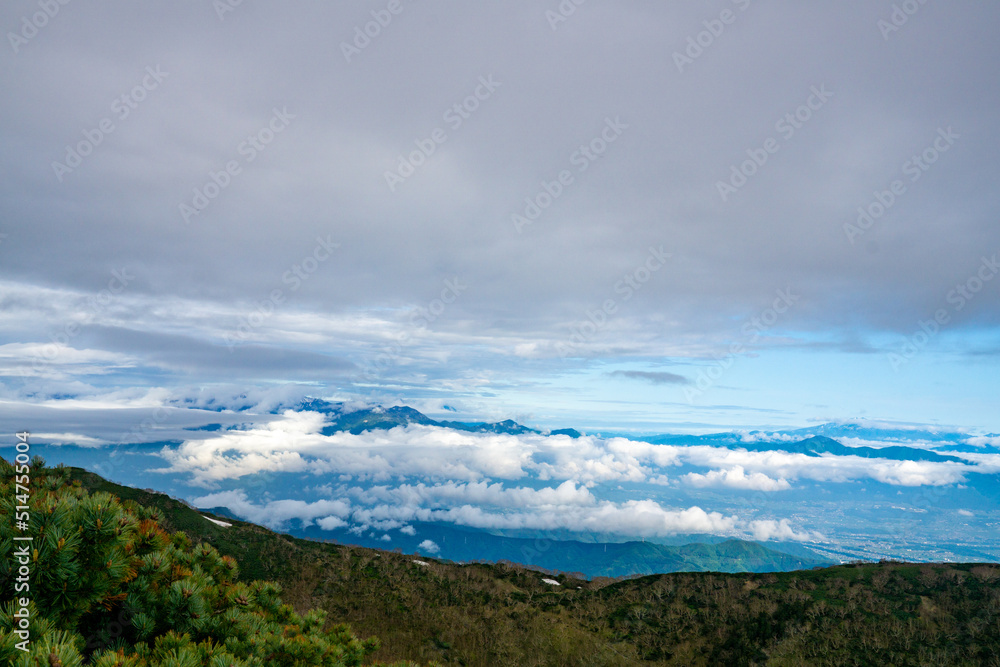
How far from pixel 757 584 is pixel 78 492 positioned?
65.4 m

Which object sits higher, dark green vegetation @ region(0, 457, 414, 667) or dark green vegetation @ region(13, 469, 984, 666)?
dark green vegetation @ region(0, 457, 414, 667)

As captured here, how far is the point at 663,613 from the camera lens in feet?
160

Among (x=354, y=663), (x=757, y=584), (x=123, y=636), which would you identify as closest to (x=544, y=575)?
(x=757, y=584)

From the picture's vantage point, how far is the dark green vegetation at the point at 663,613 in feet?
120

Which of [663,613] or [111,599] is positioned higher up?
[111,599]

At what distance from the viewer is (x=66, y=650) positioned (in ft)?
18.3

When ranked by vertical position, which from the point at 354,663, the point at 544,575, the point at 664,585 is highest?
the point at 354,663

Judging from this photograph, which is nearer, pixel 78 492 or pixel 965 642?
pixel 78 492

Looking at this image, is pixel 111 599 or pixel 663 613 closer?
pixel 111 599

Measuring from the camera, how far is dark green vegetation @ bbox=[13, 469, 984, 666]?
36.7m

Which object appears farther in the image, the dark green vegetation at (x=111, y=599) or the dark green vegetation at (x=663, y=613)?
the dark green vegetation at (x=663, y=613)

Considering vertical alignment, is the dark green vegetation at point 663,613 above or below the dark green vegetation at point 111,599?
below

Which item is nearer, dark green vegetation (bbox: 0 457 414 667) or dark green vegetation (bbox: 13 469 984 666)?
dark green vegetation (bbox: 0 457 414 667)

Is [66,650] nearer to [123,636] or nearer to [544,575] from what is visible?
[123,636]
